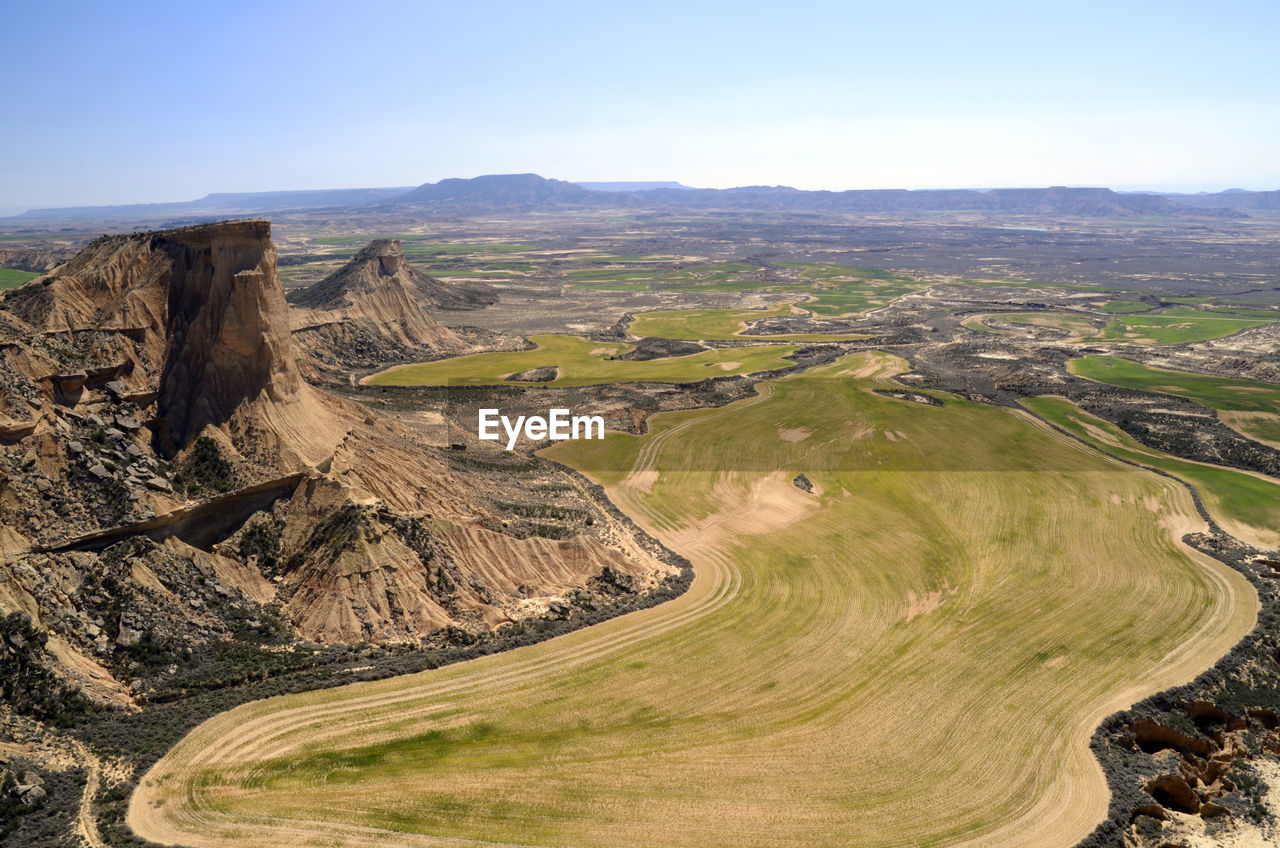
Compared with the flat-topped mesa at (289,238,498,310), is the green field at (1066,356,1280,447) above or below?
below

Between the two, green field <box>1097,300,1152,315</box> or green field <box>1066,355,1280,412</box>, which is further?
green field <box>1097,300,1152,315</box>

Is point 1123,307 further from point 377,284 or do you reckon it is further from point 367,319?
point 367,319

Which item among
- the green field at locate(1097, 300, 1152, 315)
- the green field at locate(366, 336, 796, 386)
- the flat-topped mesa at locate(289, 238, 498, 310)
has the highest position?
the flat-topped mesa at locate(289, 238, 498, 310)

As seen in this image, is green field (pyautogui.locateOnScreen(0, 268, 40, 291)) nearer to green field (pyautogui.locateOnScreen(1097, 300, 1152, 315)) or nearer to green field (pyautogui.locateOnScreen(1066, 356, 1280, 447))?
green field (pyautogui.locateOnScreen(1066, 356, 1280, 447))

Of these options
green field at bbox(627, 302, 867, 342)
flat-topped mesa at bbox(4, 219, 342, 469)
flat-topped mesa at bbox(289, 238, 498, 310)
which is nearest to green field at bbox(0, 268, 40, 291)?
flat-topped mesa at bbox(289, 238, 498, 310)

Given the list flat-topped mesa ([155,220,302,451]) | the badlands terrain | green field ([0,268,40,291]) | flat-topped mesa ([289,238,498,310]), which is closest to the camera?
the badlands terrain
